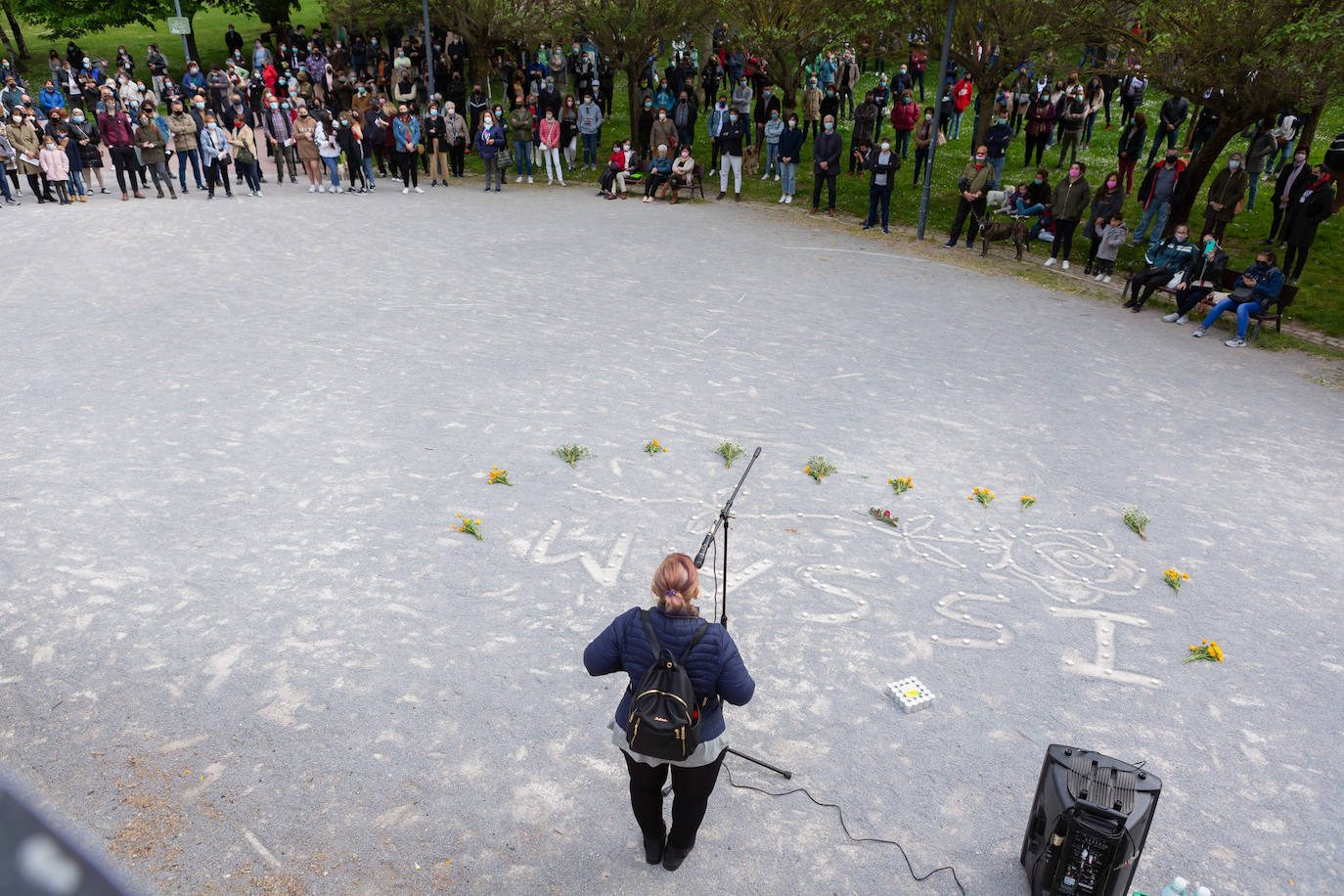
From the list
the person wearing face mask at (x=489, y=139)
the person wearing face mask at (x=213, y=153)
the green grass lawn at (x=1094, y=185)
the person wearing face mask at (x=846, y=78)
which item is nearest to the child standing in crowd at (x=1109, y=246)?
the green grass lawn at (x=1094, y=185)

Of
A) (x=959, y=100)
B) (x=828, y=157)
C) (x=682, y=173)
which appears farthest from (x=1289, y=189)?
(x=682, y=173)

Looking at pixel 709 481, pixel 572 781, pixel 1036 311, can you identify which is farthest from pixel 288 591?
pixel 1036 311

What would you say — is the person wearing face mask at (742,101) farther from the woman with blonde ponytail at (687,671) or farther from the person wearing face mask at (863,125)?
the woman with blonde ponytail at (687,671)

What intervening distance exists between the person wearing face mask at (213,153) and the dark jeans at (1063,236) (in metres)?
18.6

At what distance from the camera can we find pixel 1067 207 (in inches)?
688

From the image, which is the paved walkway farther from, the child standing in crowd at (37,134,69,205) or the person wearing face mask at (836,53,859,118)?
the person wearing face mask at (836,53,859,118)

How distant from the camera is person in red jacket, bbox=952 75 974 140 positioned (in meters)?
26.8

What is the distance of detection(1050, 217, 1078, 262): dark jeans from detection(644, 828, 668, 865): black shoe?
1615 cm

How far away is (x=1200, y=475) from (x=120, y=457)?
11398mm

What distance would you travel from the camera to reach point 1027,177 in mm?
23109

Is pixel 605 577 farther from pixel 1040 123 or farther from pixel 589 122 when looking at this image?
pixel 1040 123

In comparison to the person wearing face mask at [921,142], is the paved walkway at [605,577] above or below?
below

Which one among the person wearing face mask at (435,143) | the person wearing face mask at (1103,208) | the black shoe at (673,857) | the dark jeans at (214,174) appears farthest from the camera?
the person wearing face mask at (435,143)

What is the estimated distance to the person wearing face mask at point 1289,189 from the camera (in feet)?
54.0
